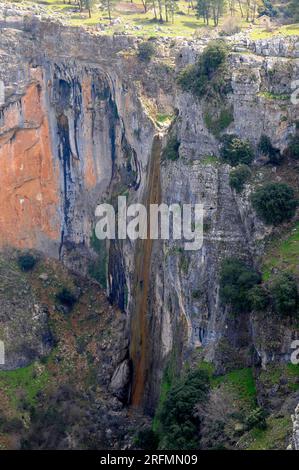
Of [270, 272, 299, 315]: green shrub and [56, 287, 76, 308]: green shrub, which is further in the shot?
[56, 287, 76, 308]: green shrub

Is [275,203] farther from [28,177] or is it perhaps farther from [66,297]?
[28,177]

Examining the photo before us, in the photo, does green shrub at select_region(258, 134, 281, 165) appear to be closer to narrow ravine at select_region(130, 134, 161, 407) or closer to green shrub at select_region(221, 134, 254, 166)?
green shrub at select_region(221, 134, 254, 166)

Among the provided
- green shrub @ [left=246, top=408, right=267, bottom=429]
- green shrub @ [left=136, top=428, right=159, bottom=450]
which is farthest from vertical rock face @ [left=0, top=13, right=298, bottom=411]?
green shrub @ [left=136, top=428, right=159, bottom=450]

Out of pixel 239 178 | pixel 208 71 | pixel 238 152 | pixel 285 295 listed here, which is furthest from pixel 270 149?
pixel 285 295

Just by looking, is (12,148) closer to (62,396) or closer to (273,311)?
(62,396)

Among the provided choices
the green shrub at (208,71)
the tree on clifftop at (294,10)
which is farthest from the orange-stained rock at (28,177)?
the tree on clifftop at (294,10)

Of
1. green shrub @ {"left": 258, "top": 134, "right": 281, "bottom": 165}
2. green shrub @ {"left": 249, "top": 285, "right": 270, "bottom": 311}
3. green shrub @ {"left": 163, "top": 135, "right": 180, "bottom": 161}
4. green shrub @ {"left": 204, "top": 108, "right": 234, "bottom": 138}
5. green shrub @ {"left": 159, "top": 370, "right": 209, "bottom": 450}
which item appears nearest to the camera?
green shrub @ {"left": 159, "top": 370, "right": 209, "bottom": 450}
